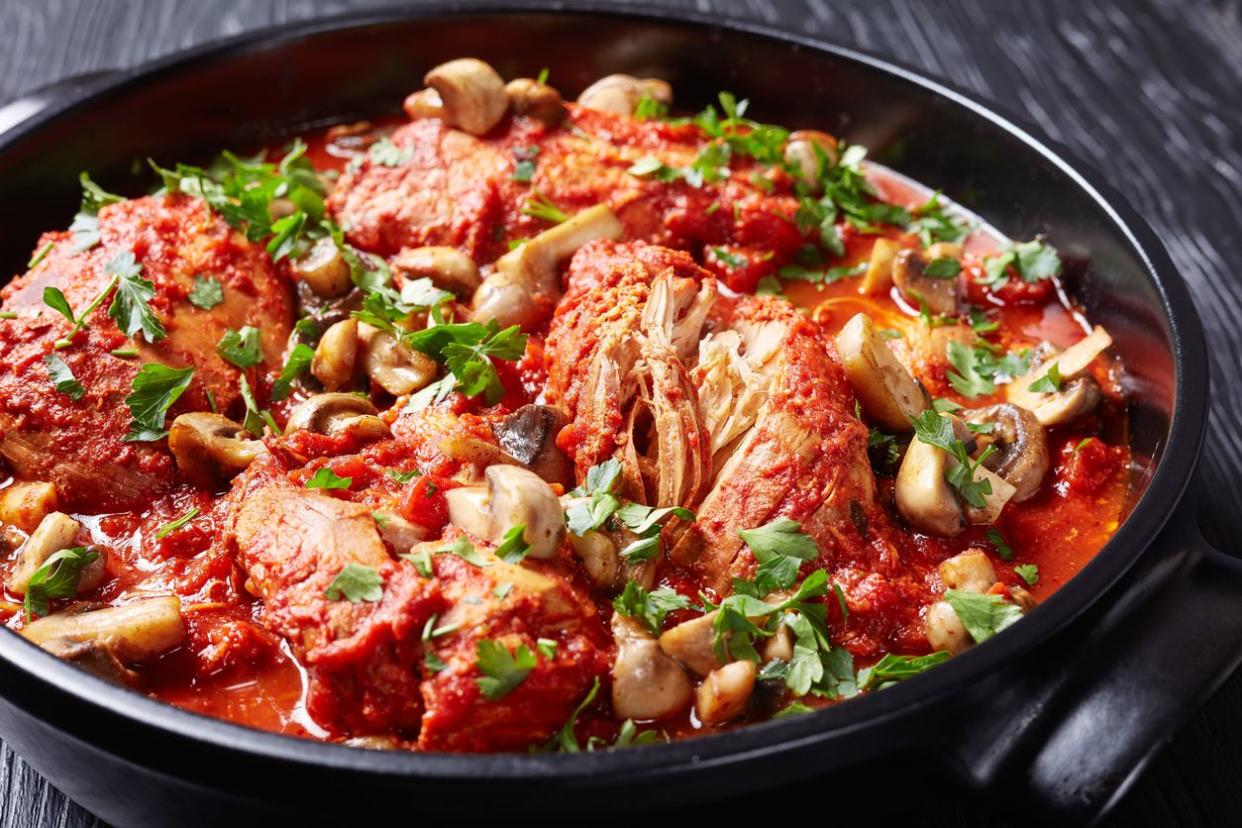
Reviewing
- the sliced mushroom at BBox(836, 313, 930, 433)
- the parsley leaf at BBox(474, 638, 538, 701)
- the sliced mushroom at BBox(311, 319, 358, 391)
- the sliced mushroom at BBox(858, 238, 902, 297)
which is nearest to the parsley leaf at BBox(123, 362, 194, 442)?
the sliced mushroom at BBox(311, 319, 358, 391)

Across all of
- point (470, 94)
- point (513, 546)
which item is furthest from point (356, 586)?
point (470, 94)

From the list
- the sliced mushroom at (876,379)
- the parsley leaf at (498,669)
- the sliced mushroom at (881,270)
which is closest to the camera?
the parsley leaf at (498,669)

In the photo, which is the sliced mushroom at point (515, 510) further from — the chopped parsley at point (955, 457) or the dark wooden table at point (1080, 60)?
the dark wooden table at point (1080, 60)

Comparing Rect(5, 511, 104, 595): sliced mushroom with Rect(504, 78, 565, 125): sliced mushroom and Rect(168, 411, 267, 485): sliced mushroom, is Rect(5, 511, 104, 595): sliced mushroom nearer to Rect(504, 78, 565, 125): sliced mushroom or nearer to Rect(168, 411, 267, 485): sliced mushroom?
Rect(168, 411, 267, 485): sliced mushroom

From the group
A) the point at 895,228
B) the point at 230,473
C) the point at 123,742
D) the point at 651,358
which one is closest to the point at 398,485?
the point at 230,473

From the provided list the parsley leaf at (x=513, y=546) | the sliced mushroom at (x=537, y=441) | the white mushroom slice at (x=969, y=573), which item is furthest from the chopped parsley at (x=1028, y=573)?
the parsley leaf at (x=513, y=546)

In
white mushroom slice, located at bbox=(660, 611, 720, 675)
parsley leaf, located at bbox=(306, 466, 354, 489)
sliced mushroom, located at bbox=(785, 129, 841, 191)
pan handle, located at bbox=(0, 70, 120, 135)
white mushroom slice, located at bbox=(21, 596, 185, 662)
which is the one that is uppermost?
pan handle, located at bbox=(0, 70, 120, 135)

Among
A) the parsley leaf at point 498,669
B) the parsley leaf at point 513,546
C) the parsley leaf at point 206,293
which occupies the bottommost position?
the parsley leaf at point 498,669
